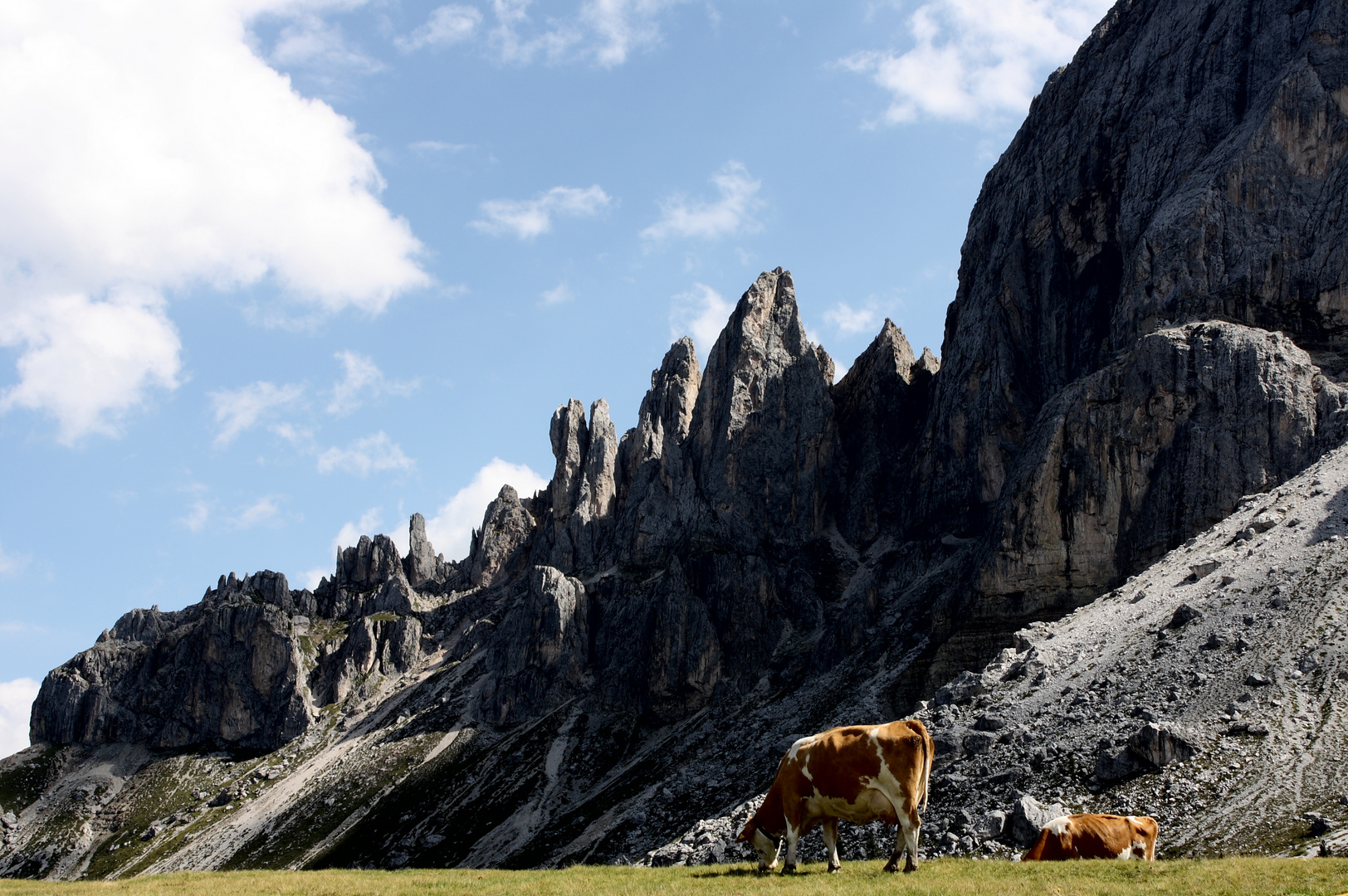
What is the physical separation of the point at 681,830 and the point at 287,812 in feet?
269

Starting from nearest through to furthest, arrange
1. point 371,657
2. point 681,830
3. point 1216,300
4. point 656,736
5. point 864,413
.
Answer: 1. point 681,830
2. point 1216,300
3. point 656,736
4. point 864,413
5. point 371,657

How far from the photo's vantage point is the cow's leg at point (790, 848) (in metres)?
26.6

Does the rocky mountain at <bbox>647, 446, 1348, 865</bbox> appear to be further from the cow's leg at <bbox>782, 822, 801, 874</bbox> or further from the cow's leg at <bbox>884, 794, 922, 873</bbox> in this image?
the cow's leg at <bbox>782, 822, 801, 874</bbox>

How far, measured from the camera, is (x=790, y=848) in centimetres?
2672

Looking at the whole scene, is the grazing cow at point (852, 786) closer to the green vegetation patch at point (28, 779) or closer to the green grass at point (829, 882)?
the green grass at point (829, 882)

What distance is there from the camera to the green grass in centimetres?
2245

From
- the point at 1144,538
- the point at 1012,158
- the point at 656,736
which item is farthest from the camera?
the point at 1012,158

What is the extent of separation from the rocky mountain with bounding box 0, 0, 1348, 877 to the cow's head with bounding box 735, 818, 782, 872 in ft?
75.2

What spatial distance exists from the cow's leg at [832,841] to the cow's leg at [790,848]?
30.5 inches

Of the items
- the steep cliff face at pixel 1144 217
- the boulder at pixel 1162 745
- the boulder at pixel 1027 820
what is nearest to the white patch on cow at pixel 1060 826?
the boulder at pixel 1027 820

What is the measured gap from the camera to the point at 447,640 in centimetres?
18500

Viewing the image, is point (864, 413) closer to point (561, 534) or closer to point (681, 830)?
point (561, 534)

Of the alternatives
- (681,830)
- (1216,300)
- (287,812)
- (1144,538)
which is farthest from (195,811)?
(1216,300)

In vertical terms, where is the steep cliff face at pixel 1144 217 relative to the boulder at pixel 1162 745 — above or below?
above
